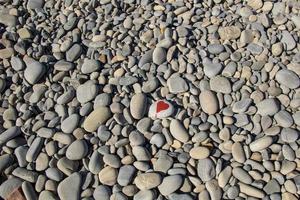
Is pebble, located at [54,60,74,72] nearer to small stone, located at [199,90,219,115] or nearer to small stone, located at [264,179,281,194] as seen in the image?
small stone, located at [199,90,219,115]

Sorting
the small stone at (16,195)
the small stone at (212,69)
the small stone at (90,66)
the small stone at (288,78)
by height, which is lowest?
the small stone at (16,195)

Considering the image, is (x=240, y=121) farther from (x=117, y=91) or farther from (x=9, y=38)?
(x=9, y=38)

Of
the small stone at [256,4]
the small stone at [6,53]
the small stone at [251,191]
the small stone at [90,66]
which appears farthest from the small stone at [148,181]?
the small stone at [256,4]

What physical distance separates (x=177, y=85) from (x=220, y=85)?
215 mm

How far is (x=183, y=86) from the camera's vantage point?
2166 millimetres

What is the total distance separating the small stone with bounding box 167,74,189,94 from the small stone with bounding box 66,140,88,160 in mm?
517

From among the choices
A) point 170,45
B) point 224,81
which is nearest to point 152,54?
point 170,45

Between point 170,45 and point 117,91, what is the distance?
40cm

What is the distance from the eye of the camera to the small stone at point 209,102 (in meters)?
2.07

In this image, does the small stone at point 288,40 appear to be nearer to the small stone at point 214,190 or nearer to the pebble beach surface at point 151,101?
the pebble beach surface at point 151,101

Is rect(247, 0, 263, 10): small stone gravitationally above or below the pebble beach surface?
above

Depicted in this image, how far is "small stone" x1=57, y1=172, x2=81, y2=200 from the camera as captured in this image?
188cm

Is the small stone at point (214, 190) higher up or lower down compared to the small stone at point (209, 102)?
lower down

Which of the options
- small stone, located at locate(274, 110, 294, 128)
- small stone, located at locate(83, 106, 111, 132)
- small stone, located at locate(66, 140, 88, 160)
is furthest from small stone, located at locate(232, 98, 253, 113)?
small stone, located at locate(66, 140, 88, 160)
